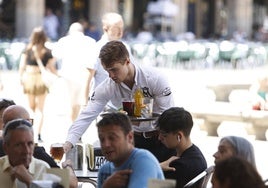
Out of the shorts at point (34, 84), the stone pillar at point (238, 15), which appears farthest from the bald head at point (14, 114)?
the stone pillar at point (238, 15)

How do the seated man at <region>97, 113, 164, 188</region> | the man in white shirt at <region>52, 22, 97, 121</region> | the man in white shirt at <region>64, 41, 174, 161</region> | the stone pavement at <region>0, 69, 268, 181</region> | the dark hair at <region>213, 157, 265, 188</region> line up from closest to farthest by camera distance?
the dark hair at <region>213, 157, 265, 188</region>
the seated man at <region>97, 113, 164, 188</region>
the man in white shirt at <region>64, 41, 174, 161</region>
the man in white shirt at <region>52, 22, 97, 121</region>
the stone pavement at <region>0, 69, 268, 181</region>

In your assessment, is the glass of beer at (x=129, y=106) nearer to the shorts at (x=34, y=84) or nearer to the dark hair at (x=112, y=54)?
the dark hair at (x=112, y=54)

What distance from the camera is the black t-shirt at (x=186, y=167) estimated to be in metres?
5.31

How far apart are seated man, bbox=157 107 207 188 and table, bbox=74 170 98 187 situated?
71cm

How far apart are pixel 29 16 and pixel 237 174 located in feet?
86.1

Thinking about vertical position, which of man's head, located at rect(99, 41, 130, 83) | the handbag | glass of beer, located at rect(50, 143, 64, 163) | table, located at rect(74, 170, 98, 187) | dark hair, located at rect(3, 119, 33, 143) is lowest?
the handbag

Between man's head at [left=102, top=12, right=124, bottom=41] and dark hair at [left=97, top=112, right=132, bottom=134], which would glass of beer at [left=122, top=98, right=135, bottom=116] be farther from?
man's head at [left=102, top=12, right=124, bottom=41]

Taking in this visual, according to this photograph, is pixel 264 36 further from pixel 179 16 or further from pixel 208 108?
pixel 208 108

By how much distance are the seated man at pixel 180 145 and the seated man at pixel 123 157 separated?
88cm

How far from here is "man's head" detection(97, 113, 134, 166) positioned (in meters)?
4.29

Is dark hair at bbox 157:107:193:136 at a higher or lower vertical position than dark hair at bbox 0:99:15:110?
higher

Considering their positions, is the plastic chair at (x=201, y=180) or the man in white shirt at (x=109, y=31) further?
the man in white shirt at (x=109, y=31)

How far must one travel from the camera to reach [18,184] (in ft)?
15.1

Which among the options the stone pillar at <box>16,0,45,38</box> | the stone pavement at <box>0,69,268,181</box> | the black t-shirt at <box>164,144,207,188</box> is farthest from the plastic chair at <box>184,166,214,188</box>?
the stone pillar at <box>16,0,45,38</box>
